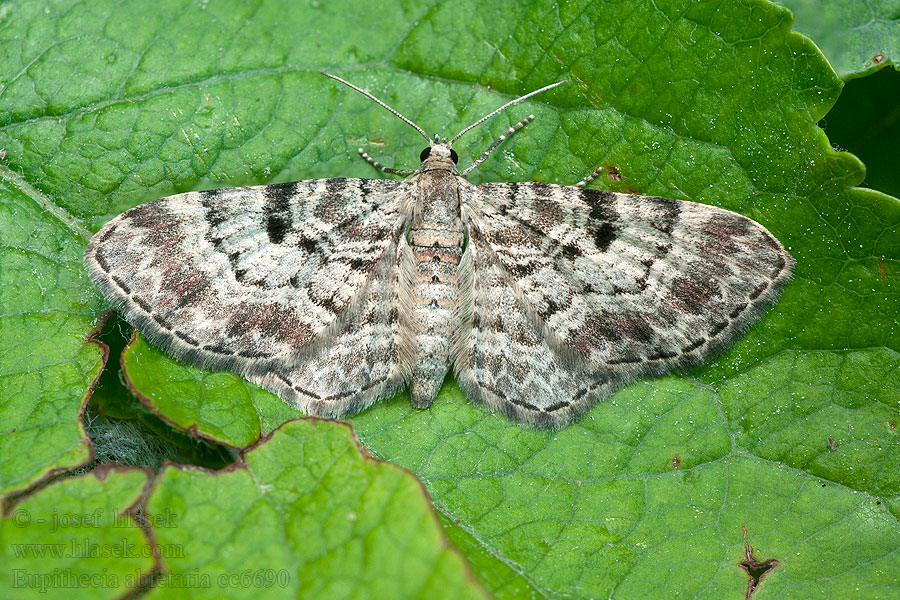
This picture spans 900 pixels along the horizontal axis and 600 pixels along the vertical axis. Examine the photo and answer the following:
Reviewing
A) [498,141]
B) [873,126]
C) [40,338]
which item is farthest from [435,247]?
[873,126]

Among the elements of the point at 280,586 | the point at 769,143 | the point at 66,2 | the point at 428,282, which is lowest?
the point at 280,586

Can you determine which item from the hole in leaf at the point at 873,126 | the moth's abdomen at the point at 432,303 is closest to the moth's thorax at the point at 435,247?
the moth's abdomen at the point at 432,303

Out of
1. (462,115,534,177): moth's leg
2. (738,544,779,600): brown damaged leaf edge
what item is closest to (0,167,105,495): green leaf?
(462,115,534,177): moth's leg

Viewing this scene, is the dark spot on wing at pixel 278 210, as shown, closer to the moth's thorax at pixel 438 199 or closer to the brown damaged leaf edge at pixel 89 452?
the moth's thorax at pixel 438 199

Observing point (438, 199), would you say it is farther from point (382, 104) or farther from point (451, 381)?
point (451, 381)

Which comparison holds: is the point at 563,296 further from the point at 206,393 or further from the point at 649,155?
the point at 206,393

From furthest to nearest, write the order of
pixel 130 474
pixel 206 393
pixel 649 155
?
1. pixel 649 155
2. pixel 206 393
3. pixel 130 474

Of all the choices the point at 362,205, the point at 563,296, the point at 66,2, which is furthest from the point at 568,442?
the point at 66,2

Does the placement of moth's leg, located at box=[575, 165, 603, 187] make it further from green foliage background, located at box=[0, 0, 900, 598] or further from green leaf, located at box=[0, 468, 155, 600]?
green leaf, located at box=[0, 468, 155, 600]
